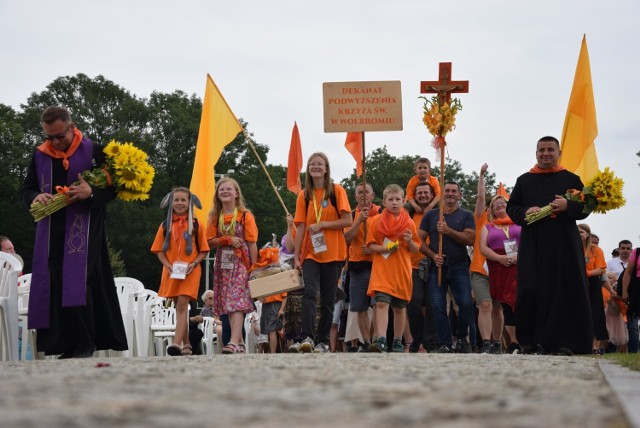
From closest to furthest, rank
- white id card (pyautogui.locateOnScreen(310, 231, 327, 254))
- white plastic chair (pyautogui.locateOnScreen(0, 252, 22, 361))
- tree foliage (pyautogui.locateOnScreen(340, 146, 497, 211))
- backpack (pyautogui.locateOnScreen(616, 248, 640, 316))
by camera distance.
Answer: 1. white plastic chair (pyautogui.locateOnScreen(0, 252, 22, 361))
2. white id card (pyautogui.locateOnScreen(310, 231, 327, 254))
3. backpack (pyautogui.locateOnScreen(616, 248, 640, 316))
4. tree foliage (pyautogui.locateOnScreen(340, 146, 497, 211))

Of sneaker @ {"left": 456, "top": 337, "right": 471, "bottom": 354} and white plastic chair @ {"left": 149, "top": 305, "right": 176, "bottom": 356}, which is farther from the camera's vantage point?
white plastic chair @ {"left": 149, "top": 305, "right": 176, "bottom": 356}

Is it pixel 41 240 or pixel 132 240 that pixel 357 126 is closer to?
pixel 41 240

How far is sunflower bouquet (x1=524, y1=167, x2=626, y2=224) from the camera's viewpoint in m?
11.7

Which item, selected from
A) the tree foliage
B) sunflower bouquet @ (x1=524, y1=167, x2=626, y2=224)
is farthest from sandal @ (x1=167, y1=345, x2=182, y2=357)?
the tree foliage

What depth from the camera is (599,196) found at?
11719 millimetres

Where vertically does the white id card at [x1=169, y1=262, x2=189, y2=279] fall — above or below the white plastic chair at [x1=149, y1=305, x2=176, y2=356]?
above

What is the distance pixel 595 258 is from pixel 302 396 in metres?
12.9

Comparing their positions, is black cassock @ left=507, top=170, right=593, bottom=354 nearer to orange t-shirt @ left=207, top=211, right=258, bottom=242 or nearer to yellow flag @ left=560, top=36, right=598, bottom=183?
orange t-shirt @ left=207, top=211, right=258, bottom=242

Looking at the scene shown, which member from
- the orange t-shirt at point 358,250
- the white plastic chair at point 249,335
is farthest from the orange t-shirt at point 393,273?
the white plastic chair at point 249,335

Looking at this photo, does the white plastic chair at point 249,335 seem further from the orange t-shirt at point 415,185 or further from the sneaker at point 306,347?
the sneaker at point 306,347

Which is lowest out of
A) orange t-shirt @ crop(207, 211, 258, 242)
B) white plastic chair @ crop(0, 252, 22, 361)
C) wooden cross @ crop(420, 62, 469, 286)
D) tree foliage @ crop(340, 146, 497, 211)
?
white plastic chair @ crop(0, 252, 22, 361)

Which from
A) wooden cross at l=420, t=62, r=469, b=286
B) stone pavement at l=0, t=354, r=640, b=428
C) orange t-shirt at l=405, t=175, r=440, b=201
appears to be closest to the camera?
stone pavement at l=0, t=354, r=640, b=428

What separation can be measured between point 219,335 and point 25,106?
145 feet

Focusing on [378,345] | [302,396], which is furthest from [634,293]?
[302,396]
